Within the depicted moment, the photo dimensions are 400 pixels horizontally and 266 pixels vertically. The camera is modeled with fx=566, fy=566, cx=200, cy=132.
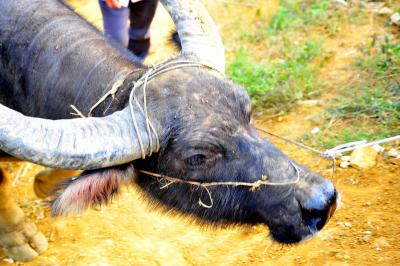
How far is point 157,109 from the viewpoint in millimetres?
3078

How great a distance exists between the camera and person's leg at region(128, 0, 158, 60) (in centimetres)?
545

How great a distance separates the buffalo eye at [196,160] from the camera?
3064 mm

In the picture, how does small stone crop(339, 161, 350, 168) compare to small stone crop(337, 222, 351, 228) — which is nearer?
small stone crop(337, 222, 351, 228)

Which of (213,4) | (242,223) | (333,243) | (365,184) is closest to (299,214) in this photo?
(242,223)

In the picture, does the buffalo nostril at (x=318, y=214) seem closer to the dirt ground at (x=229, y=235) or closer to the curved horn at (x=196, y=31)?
the dirt ground at (x=229, y=235)

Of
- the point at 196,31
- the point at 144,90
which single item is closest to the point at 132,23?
the point at 196,31

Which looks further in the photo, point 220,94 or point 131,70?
point 131,70

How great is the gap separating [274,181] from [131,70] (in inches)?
44.1

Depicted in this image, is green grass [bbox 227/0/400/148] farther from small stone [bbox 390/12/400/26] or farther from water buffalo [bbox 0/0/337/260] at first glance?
A: water buffalo [bbox 0/0/337/260]

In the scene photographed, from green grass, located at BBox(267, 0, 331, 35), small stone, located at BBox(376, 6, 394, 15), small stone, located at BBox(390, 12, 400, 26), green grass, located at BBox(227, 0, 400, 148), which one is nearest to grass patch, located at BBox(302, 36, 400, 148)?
green grass, located at BBox(227, 0, 400, 148)

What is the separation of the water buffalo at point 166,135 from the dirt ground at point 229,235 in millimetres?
335

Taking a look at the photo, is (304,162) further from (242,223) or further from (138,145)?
(138,145)

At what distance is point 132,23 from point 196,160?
2954 millimetres

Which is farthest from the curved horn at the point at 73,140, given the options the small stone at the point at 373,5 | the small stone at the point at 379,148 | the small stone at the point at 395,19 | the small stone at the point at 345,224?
the small stone at the point at 373,5
